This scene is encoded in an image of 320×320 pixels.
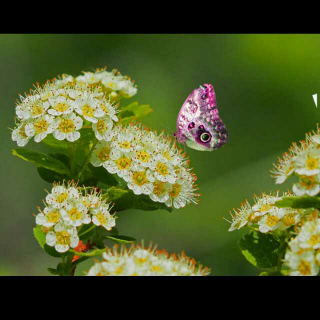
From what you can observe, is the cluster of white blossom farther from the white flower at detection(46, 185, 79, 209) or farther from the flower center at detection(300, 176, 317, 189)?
the flower center at detection(300, 176, 317, 189)

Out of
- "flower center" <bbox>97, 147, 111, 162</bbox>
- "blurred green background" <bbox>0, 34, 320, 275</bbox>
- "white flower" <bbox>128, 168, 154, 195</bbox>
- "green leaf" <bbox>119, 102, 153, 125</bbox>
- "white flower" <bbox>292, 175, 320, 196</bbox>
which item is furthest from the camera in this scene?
"blurred green background" <bbox>0, 34, 320, 275</bbox>

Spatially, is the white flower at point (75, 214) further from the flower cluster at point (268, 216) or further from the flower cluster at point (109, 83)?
the flower cluster at point (109, 83)

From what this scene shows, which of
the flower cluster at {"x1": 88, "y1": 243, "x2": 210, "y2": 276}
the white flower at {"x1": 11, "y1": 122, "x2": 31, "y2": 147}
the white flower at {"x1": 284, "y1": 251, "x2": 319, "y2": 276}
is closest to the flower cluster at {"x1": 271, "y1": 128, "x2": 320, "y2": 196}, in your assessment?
the white flower at {"x1": 284, "y1": 251, "x2": 319, "y2": 276}

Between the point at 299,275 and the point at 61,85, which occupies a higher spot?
the point at 61,85

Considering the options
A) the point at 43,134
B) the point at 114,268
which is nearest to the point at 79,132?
the point at 43,134

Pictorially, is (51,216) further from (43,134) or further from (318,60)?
(318,60)

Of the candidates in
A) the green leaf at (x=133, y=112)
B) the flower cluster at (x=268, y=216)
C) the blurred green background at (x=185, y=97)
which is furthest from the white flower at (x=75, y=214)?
the blurred green background at (x=185, y=97)
